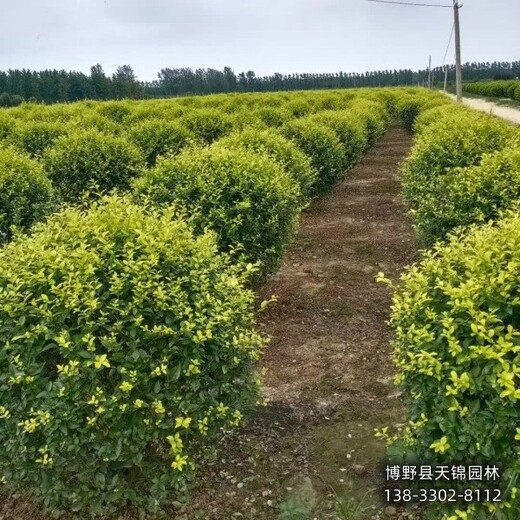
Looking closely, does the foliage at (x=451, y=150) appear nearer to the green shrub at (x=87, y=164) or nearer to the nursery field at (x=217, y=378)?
the nursery field at (x=217, y=378)

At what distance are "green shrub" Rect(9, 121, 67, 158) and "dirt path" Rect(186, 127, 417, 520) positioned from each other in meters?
5.88

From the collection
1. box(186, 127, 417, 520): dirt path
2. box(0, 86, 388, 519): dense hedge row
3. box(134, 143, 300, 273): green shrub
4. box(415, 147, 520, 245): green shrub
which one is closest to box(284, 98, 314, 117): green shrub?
box(186, 127, 417, 520): dirt path

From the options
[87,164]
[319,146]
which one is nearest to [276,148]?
[87,164]

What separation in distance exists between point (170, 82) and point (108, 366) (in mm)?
79905

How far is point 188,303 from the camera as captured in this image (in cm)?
273

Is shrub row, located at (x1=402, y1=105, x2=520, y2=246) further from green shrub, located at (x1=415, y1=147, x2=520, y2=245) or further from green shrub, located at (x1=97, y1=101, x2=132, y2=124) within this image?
green shrub, located at (x1=97, y1=101, x2=132, y2=124)

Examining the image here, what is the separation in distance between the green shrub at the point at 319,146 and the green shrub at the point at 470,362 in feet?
24.6

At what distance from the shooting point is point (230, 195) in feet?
16.1

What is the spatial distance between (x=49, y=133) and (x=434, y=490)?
10557 mm

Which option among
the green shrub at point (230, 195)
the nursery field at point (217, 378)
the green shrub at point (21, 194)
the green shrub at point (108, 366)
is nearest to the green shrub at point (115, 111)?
the green shrub at point (21, 194)

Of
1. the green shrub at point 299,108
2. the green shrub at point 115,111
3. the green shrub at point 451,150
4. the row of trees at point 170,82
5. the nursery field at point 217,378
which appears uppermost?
the row of trees at point 170,82

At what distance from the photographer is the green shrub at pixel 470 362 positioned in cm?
221

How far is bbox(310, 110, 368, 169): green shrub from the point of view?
1200 cm

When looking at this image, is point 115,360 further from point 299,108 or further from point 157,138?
point 299,108
